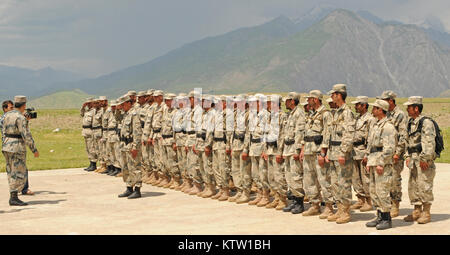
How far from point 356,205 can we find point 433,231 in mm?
2385

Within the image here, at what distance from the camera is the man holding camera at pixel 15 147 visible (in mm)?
12492

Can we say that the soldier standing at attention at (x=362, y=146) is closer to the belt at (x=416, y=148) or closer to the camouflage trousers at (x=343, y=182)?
the camouflage trousers at (x=343, y=182)

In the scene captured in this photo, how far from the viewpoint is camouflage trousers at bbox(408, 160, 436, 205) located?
32.4 ft

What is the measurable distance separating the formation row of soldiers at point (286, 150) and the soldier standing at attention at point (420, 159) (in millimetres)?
18

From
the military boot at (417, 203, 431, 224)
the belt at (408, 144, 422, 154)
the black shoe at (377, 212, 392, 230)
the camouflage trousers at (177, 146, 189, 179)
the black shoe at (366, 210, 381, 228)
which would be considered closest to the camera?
the black shoe at (377, 212, 392, 230)

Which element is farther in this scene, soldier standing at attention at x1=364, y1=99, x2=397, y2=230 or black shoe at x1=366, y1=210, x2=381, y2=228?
black shoe at x1=366, y1=210, x2=381, y2=228

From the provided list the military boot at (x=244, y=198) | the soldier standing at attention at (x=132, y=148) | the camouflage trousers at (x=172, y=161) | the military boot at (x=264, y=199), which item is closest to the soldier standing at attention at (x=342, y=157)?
the military boot at (x=264, y=199)

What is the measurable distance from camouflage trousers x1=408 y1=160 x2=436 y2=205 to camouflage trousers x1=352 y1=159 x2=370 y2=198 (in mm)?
1103

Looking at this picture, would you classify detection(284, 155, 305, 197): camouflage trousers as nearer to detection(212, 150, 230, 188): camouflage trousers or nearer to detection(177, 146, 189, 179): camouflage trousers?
detection(212, 150, 230, 188): camouflage trousers

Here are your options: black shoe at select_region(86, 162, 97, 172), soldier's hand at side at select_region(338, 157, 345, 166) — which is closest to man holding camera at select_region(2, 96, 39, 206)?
black shoe at select_region(86, 162, 97, 172)

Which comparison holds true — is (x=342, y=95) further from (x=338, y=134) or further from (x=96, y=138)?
(x=96, y=138)

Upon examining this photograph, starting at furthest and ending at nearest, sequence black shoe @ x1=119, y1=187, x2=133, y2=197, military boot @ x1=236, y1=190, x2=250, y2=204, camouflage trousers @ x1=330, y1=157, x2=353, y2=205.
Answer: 1. black shoe @ x1=119, y1=187, x2=133, y2=197
2. military boot @ x1=236, y1=190, x2=250, y2=204
3. camouflage trousers @ x1=330, y1=157, x2=353, y2=205

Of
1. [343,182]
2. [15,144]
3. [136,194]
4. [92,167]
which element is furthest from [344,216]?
[92,167]

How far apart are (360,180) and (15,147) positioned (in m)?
7.70
